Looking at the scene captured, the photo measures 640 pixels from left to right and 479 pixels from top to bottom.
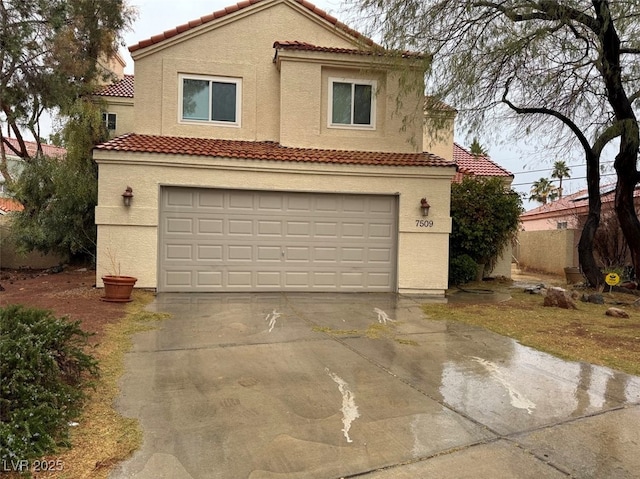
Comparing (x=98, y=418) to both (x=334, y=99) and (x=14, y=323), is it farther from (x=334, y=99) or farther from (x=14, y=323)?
(x=334, y=99)

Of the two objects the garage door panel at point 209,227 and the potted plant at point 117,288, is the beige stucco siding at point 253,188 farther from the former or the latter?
the potted plant at point 117,288

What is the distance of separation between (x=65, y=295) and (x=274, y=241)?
464 centimetres

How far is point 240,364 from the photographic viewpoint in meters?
5.43

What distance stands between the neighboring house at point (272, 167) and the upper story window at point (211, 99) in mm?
27

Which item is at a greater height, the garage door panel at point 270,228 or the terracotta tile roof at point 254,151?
the terracotta tile roof at point 254,151

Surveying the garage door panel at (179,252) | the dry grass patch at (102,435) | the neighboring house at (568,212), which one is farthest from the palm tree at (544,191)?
the dry grass patch at (102,435)

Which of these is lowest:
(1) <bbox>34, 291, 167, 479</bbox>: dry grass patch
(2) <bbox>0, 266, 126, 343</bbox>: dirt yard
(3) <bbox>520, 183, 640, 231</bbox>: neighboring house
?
(1) <bbox>34, 291, 167, 479</bbox>: dry grass patch

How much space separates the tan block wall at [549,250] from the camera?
18.5 m

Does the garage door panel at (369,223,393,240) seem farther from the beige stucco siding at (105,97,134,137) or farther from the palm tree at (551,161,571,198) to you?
the palm tree at (551,161,571,198)

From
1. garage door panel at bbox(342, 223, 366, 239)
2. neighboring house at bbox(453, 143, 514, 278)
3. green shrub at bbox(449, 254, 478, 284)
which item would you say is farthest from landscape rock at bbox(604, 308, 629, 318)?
neighboring house at bbox(453, 143, 514, 278)

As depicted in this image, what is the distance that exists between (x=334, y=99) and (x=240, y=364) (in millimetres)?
8928

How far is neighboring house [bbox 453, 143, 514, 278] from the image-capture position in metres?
15.4

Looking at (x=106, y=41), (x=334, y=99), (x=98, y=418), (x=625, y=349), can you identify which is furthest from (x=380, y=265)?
(x=106, y=41)

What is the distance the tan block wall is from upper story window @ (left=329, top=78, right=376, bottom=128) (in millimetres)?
11133
